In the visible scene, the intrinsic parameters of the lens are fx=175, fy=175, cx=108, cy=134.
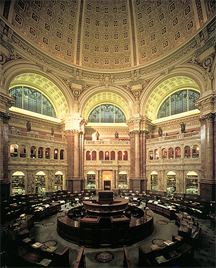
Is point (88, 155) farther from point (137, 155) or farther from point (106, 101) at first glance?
point (106, 101)

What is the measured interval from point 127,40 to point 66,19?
1095 cm

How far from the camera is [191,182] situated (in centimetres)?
2508

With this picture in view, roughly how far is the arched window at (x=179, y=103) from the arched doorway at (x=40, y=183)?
2320cm

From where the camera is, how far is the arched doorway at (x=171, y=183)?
27094 millimetres

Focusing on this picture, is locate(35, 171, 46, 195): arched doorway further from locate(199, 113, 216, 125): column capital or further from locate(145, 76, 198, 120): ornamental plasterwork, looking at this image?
locate(199, 113, 216, 125): column capital

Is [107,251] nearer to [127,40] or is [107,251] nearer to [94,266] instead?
[94,266]

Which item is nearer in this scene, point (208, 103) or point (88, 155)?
point (208, 103)

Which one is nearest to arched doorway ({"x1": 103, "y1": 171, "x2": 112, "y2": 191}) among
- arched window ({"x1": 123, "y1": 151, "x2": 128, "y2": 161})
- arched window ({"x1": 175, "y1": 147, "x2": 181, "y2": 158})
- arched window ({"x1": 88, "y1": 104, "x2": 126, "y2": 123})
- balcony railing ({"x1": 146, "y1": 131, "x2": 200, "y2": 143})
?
arched window ({"x1": 123, "y1": 151, "x2": 128, "y2": 161})

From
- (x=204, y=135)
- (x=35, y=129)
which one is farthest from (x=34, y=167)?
(x=204, y=135)

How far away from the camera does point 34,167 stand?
84.1 feet

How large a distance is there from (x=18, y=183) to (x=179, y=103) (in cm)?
2883

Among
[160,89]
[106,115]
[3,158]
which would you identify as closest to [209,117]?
[160,89]

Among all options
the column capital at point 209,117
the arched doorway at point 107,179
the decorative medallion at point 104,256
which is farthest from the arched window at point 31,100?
the decorative medallion at point 104,256

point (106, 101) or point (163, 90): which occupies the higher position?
point (163, 90)
